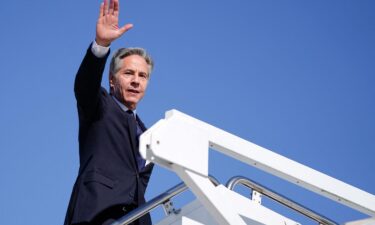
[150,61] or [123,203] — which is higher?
[150,61]

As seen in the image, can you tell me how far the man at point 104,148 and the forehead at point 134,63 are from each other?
0.33 m

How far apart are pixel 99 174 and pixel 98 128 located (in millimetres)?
341

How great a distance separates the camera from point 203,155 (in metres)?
2.95

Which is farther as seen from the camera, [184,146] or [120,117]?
[120,117]

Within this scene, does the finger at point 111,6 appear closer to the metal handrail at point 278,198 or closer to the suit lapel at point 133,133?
the suit lapel at point 133,133

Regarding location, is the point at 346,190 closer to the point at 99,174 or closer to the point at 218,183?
the point at 218,183

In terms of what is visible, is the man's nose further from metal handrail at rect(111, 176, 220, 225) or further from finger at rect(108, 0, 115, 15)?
metal handrail at rect(111, 176, 220, 225)

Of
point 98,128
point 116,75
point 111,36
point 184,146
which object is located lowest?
point 184,146

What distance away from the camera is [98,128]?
4.04 metres

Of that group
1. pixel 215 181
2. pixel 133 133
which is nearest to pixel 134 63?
pixel 133 133

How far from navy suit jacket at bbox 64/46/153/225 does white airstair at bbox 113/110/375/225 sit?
0.89 ft

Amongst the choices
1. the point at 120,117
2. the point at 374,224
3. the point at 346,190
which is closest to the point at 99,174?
the point at 120,117

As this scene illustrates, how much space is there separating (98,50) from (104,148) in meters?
0.64

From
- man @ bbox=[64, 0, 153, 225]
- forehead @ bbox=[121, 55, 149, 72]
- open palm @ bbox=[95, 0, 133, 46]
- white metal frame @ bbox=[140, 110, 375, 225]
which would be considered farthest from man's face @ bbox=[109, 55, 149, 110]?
white metal frame @ bbox=[140, 110, 375, 225]
